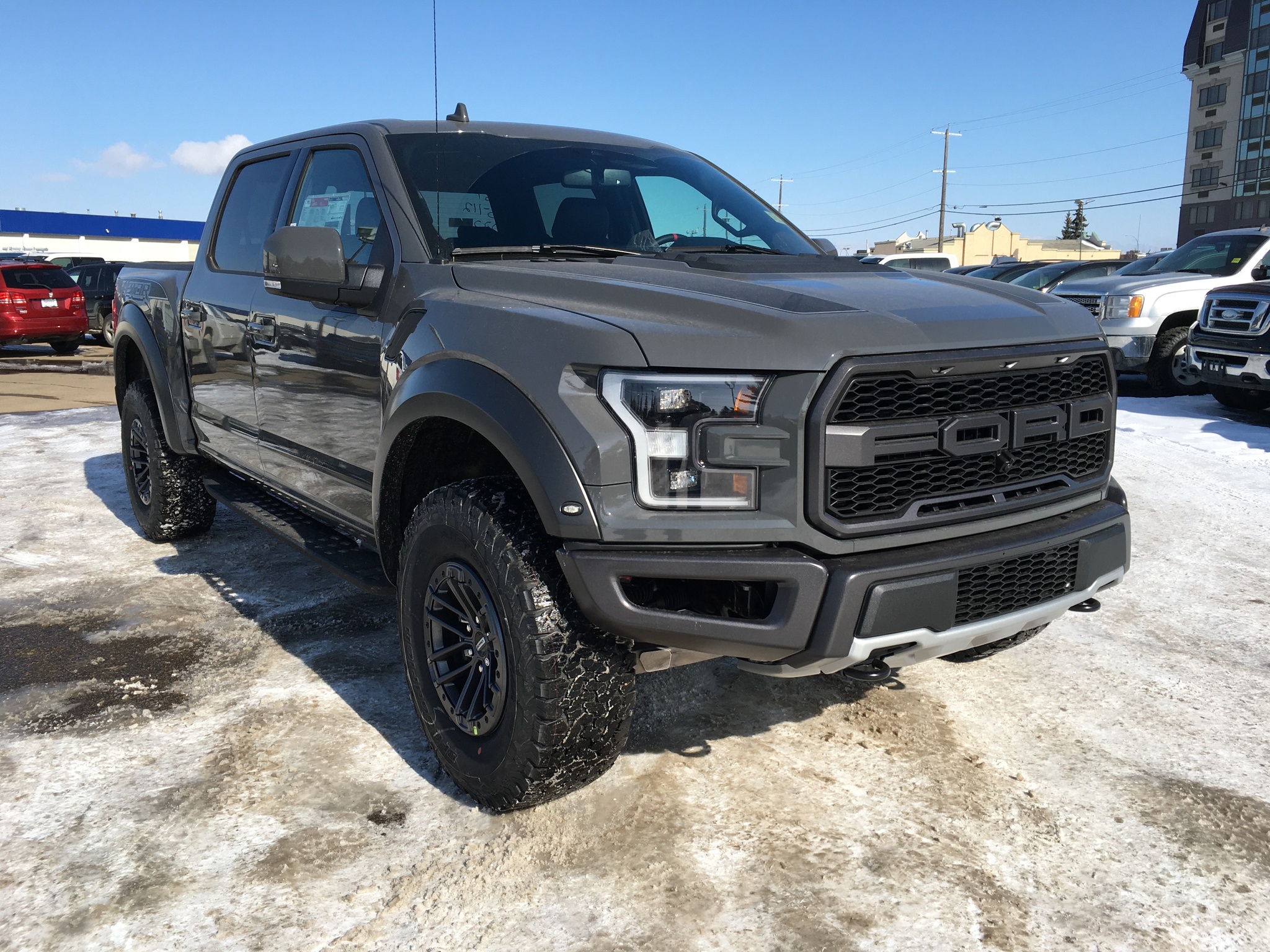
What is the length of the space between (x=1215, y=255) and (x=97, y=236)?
6750 centimetres

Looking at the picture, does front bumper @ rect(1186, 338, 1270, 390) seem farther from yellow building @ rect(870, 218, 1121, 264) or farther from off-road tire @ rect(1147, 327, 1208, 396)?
yellow building @ rect(870, 218, 1121, 264)

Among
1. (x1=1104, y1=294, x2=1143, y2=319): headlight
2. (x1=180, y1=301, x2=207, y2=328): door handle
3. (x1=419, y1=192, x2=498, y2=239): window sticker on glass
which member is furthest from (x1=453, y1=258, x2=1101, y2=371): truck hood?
(x1=1104, y1=294, x2=1143, y2=319): headlight

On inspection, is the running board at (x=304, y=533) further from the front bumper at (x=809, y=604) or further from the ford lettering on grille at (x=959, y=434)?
the ford lettering on grille at (x=959, y=434)

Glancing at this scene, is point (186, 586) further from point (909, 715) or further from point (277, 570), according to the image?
point (909, 715)

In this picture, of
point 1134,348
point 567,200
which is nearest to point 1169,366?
point 1134,348

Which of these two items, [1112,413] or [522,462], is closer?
[522,462]

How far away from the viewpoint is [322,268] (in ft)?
10.2

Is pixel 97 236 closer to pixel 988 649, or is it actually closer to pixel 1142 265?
pixel 1142 265

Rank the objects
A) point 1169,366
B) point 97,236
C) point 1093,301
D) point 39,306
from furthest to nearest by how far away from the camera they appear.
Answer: point 97,236 < point 39,306 < point 1093,301 < point 1169,366

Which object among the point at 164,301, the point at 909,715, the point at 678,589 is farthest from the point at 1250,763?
the point at 164,301

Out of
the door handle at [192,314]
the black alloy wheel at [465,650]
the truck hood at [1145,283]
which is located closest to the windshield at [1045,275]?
the truck hood at [1145,283]

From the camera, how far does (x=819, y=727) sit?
10.8ft

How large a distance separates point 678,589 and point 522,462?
472mm

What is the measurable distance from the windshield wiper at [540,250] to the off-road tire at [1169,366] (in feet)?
30.8
